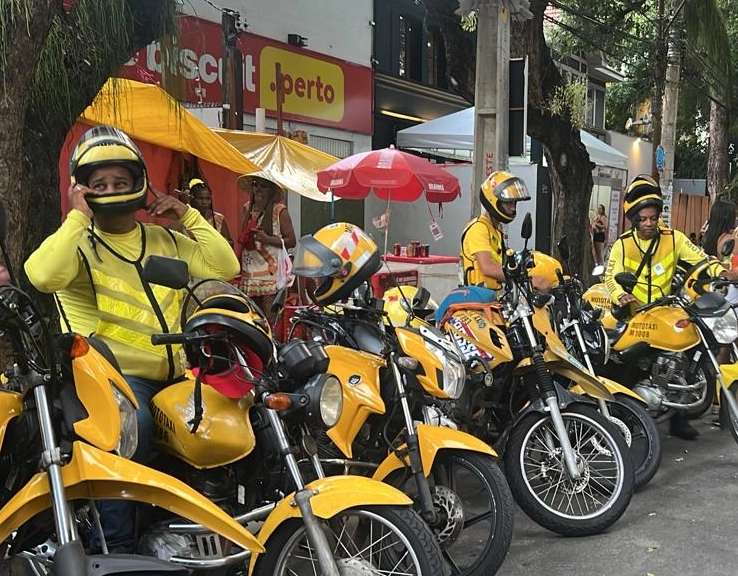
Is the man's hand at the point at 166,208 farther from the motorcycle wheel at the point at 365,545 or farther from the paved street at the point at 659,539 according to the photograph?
the paved street at the point at 659,539

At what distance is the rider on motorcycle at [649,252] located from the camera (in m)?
6.39

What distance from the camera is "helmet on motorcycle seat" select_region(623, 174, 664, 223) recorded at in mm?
6359

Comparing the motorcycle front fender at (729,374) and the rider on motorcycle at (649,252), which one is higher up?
the rider on motorcycle at (649,252)

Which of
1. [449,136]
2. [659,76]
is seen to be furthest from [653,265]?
[659,76]

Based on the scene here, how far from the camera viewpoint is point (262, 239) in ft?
23.9

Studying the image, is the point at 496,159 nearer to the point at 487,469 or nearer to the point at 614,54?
the point at 487,469

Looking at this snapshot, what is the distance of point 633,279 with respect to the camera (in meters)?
5.61

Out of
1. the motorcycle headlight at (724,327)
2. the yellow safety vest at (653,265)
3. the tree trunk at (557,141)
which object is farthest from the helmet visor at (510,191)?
the tree trunk at (557,141)

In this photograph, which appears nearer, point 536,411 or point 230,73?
point 536,411

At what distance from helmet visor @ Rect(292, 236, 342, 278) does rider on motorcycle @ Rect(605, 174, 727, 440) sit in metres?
3.29

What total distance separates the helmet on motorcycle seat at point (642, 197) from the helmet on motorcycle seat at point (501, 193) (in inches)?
54.4

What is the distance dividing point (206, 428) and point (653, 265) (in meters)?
4.58

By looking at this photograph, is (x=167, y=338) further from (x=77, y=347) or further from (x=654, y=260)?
(x=654, y=260)

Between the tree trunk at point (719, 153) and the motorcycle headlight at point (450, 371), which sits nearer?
the motorcycle headlight at point (450, 371)
